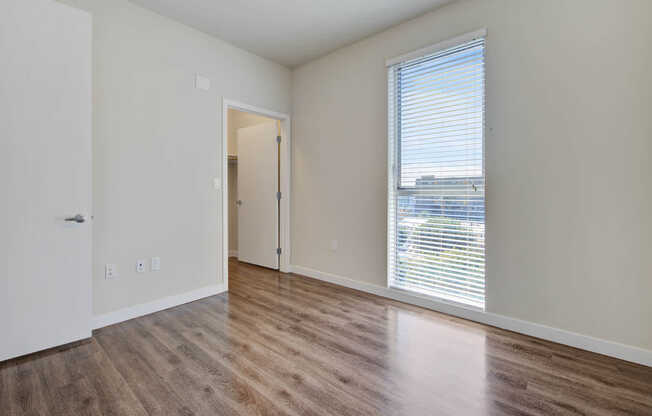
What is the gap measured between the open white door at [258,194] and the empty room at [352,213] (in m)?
0.75

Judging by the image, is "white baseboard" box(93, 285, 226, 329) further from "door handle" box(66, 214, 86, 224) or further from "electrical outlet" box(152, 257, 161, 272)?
"door handle" box(66, 214, 86, 224)

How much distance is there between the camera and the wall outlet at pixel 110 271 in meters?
2.60

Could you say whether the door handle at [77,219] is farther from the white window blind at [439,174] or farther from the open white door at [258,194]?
→ the white window blind at [439,174]

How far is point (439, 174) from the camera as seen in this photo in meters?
2.86

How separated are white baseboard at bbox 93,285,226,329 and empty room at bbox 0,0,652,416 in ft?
0.05

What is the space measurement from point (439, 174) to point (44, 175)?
3.04 metres

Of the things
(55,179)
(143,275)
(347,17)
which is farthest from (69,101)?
(347,17)

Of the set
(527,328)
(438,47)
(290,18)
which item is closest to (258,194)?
(290,18)

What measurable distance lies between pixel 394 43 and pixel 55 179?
311 cm

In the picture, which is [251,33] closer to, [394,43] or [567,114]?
[394,43]

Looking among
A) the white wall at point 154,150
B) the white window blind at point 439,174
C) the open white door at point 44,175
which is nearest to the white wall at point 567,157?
the white window blind at point 439,174

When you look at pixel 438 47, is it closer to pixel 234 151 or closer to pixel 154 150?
pixel 154 150

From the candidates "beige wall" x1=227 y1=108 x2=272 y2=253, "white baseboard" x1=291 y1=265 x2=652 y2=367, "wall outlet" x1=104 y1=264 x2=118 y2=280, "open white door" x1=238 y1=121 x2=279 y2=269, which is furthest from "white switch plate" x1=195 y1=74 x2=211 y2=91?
"white baseboard" x1=291 y1=265 x2=652 y2=367

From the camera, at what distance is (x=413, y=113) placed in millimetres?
3037
